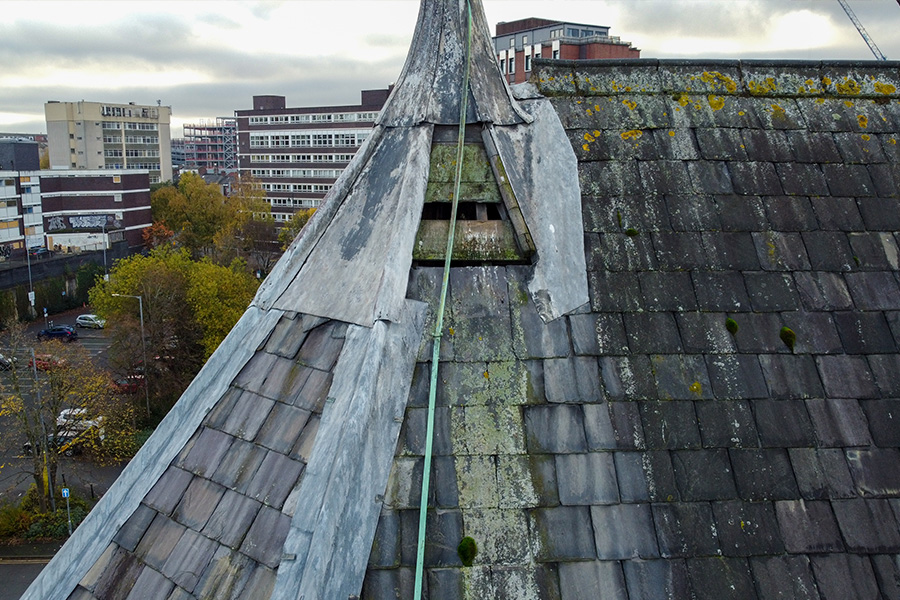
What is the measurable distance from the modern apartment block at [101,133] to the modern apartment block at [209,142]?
6067 centimetres

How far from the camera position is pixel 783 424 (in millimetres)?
3912

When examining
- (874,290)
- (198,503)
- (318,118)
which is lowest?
(198,503)

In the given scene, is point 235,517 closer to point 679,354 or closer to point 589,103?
point 679,354

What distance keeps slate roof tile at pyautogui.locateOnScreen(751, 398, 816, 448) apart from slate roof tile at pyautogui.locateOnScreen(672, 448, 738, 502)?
11.1 inches

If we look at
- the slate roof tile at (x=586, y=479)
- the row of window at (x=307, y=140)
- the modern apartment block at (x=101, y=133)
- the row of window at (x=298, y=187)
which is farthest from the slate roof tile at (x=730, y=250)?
the modern apartment block at (x=101, y=133)

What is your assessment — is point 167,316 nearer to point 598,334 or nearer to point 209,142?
point 598,334

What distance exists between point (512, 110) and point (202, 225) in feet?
204

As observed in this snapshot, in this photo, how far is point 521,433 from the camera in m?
3.66

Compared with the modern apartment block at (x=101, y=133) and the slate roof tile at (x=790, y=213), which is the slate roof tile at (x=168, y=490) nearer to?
the slate roof tile at (x=790, y=213)

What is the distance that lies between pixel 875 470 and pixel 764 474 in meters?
0.65

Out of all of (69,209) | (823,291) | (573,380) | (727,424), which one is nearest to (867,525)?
(727,424)

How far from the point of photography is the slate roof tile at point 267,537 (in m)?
3.34

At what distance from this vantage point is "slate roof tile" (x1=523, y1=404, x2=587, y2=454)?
3.65m

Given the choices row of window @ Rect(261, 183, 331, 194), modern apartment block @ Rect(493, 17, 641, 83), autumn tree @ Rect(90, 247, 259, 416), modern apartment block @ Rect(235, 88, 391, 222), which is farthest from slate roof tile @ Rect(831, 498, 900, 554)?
row of window @ Rect(261, 183, 331, 194)
